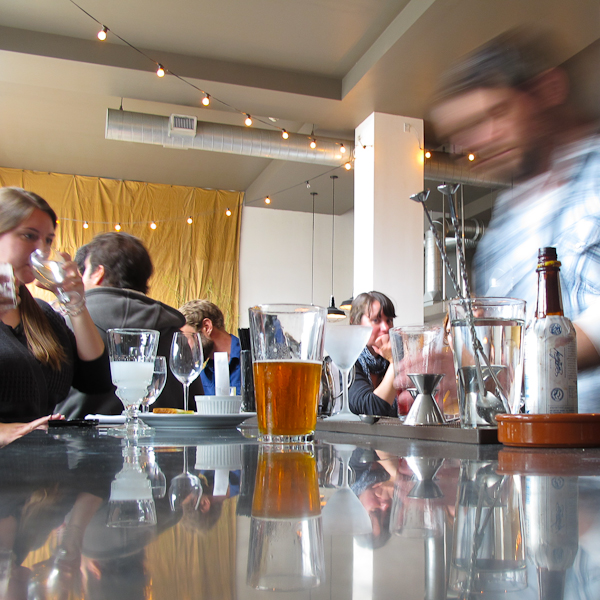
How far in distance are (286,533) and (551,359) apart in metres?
0.63

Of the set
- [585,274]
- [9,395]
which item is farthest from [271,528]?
[585,274]

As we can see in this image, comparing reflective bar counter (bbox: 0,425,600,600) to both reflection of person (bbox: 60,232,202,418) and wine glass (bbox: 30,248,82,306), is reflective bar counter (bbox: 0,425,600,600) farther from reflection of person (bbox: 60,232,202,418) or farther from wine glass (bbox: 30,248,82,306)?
reflection of person (bbox: 60,232,202,418)

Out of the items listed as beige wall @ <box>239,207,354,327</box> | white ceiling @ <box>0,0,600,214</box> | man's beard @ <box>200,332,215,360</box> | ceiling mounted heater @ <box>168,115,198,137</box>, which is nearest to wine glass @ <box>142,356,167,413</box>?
man's beard @ <box>200,332,215,360</box>

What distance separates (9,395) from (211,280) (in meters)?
5.20

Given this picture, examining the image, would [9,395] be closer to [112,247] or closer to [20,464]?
[112,247]

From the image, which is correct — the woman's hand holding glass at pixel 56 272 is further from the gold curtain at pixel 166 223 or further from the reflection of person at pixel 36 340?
the gold curtain at pixel 166 223

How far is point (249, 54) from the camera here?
13.1ft

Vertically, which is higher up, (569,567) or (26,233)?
(26,233)

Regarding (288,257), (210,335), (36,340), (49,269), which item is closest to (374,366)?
(210,335)

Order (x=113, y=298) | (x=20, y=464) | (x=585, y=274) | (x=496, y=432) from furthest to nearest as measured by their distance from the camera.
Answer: (x=113, y=298) → (x=585, y=274) → (x=496, y=432) → (x=20, y=464)

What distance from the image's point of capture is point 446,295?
17.1ft

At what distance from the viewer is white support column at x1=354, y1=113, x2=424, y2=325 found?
4.19 m

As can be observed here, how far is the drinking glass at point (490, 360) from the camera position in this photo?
0.78m

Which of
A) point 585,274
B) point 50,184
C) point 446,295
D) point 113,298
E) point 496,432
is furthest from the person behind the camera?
point 50,184
